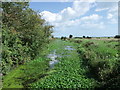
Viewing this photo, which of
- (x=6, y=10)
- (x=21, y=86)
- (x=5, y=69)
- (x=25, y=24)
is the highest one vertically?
(x=6, y=10)

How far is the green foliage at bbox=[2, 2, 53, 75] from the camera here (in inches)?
447

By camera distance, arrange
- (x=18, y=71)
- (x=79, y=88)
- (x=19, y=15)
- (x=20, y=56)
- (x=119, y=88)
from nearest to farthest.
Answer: (x=119, y=88) → (x=79, y=88) → (x=18, y=71) → (x=20, y=56) → (x=19, y=15)

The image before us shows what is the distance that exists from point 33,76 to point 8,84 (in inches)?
78.0

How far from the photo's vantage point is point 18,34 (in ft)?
45.8

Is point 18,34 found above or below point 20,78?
above

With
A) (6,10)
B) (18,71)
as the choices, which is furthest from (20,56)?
(6,10)

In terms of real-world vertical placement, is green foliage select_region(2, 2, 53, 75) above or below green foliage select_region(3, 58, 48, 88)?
above

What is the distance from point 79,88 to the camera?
27.4ft

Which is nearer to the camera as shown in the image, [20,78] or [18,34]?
[20,78]

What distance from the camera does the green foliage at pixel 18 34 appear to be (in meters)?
11.3

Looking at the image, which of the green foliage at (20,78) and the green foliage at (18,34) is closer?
the green foliage at (20,78)

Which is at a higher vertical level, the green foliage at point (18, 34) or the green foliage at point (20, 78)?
the green foliage at point (18, 34)

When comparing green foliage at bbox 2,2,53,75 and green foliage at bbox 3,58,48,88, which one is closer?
green foliage at bbox 3,58,48,88

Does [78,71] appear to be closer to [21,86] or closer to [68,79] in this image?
[68,79]
